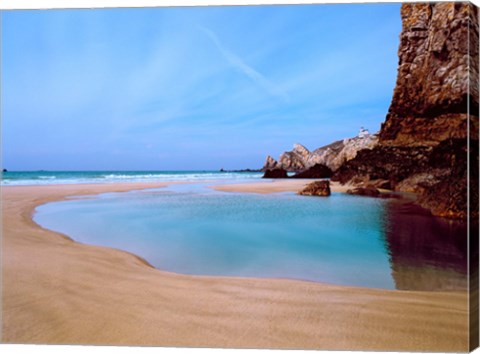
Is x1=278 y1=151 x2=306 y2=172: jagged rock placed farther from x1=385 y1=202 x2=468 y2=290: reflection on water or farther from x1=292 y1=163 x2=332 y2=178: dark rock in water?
x1=385 y1=202 x2=468 y2=290: reflection on water

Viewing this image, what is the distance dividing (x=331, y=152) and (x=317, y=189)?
335 centimetres

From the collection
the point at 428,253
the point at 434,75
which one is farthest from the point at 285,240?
the point at 434,75

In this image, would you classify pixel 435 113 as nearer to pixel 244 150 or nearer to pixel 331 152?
pixel 331 152

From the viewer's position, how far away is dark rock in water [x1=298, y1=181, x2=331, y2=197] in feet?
22.7

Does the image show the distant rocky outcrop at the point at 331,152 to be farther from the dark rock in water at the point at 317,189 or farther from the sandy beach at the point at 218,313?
the dark rock in water at the point at 317,189

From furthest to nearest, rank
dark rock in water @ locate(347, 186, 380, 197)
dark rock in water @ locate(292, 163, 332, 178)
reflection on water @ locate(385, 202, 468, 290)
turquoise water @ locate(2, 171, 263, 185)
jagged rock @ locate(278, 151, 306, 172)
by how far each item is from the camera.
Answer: dark rock in water @ locate(347, 186, 380, 197) < dark rock in water @ locate(292, 163, 332, 178) < jagged rock @ locate(278, 151, 306, 172) < turquoise water @ locate(2, 171, 263, 185) < reflection on water @ locate(385, 202, 468, 290)

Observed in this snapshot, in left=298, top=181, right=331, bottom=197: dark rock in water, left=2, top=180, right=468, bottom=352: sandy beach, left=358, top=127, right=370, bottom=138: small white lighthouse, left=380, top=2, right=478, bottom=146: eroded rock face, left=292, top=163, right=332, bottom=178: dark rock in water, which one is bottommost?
left=2, top=180, right=468, bottom=352: sandy beach

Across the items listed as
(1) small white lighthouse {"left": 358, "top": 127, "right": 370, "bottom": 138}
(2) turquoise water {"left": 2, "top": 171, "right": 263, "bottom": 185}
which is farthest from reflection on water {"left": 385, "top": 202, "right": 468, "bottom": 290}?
(2) turquoise water {"left": 2, "top": 171, "right": 263, "bottom": 185}

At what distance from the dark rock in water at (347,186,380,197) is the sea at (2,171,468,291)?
0.54 metres

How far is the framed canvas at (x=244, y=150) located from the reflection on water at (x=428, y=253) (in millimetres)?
22

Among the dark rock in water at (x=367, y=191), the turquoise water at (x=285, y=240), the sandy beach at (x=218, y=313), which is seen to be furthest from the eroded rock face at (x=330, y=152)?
the dark rock in water at (x=367, y=191)

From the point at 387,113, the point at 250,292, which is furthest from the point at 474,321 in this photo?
the point at 387,113

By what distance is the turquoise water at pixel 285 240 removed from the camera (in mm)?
2883

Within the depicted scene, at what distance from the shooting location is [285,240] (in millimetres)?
3658
